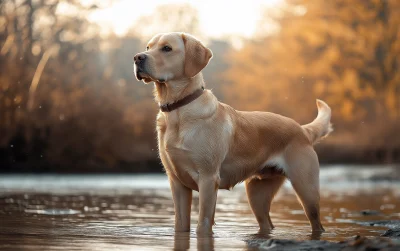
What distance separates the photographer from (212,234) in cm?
645

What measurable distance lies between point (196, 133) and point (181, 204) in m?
0.68

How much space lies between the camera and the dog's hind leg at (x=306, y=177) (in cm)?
721

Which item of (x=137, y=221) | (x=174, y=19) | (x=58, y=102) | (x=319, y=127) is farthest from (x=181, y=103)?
(x=174, y=19)

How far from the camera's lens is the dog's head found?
254 inches

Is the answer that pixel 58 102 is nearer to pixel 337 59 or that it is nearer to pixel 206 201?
pixel 206 201

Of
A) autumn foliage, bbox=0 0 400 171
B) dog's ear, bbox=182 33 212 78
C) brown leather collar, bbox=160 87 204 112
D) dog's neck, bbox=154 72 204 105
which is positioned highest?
dog's ear, bbox=182 33 212 78

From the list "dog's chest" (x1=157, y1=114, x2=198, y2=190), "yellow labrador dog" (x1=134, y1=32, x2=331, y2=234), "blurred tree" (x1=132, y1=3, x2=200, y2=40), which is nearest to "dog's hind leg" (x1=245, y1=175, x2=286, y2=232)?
"yellow labrador dog" (x1=134, y1=32, x2=331, y2=234)

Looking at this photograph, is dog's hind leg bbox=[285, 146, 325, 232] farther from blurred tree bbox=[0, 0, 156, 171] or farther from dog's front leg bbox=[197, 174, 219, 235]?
blurred tree bbox=[0, 0, 156, 171]

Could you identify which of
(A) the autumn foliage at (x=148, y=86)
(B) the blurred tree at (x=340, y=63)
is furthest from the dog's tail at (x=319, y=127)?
(B) the blurred tree at (x=340, y=63)

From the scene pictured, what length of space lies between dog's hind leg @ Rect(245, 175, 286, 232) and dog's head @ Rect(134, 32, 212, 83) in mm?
1553

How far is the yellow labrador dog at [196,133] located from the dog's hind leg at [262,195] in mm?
440

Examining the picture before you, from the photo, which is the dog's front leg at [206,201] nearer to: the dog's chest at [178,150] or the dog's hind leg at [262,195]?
the dog's chest at [178,150]

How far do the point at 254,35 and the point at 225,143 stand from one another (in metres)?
32.0

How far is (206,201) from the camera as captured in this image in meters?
6.44
